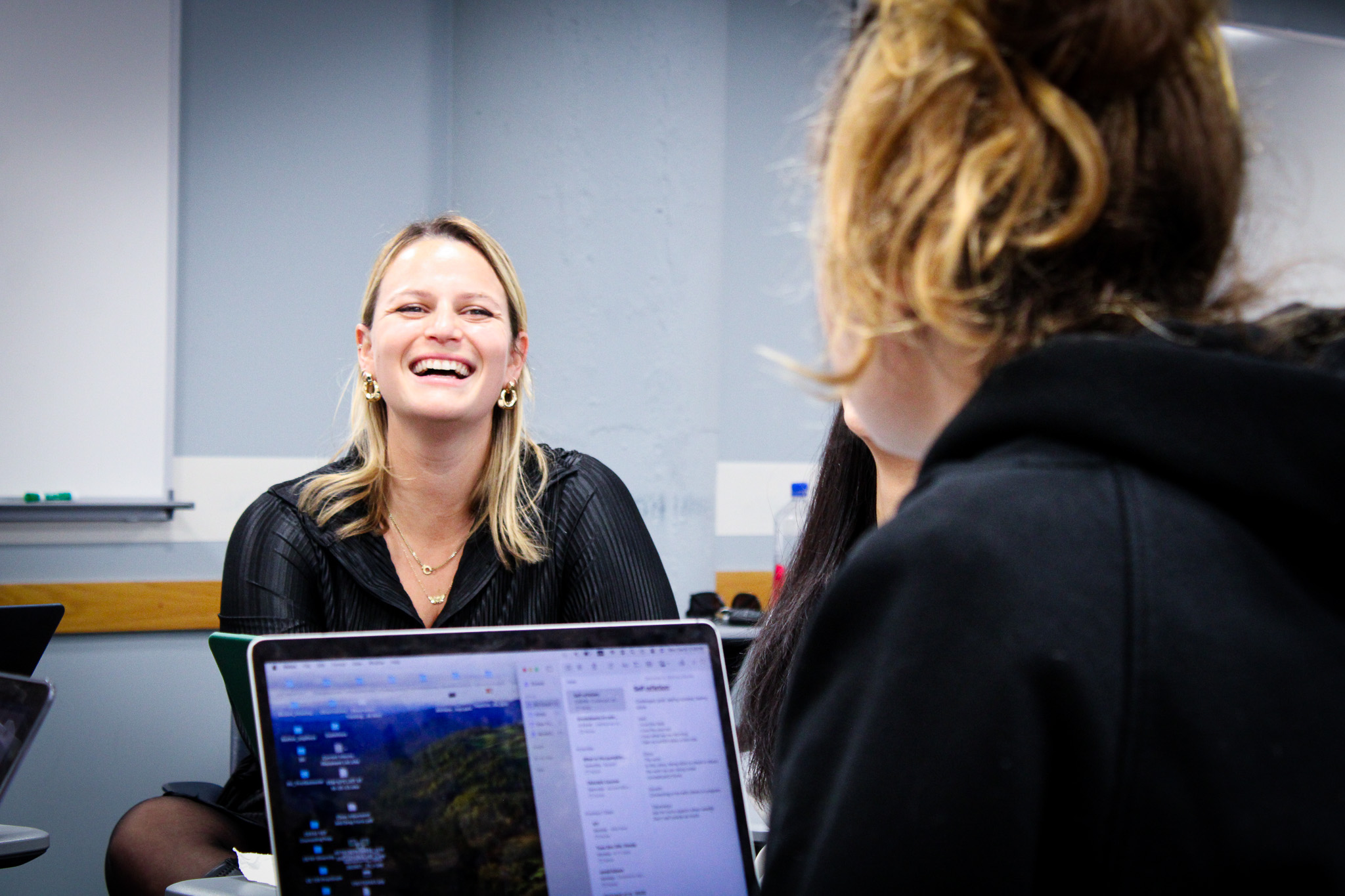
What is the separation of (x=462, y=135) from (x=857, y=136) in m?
2.37

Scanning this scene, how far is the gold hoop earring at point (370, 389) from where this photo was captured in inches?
68.6

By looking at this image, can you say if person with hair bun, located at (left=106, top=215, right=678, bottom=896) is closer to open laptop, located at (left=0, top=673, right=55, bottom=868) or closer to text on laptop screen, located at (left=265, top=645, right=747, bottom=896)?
open laptop, located at (left=0, top=673, right=55, bottom=868)

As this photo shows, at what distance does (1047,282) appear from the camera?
47 centimetres

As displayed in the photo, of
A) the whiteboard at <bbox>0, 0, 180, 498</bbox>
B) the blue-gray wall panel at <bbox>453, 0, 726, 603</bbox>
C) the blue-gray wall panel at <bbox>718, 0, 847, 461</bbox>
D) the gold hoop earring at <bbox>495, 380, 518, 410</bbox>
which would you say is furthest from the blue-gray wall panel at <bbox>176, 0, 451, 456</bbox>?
the gold hoop earring at <bbox>495, 380, 518, 410</bbox>

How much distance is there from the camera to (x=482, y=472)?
174 centimetres

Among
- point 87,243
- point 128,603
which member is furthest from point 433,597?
point 87,243

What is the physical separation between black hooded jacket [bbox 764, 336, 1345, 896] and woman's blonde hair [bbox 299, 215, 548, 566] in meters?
1.22

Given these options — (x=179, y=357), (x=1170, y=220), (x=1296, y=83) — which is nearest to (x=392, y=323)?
(x=179, y=357)

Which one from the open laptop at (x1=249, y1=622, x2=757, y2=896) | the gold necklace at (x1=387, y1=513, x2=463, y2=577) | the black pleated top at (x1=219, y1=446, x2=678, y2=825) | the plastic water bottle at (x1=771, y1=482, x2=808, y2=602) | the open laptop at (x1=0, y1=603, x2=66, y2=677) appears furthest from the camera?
the plastic water bottle at (x1=771, y1=482, x2=808, y2=602)

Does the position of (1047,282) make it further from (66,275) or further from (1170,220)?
(66,275)

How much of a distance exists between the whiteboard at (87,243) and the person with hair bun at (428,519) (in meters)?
1.00

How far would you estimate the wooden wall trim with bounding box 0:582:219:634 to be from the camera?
7.86 feet

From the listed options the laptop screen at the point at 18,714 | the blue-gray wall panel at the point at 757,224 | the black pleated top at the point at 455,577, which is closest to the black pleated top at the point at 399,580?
the black pleated top at the point at 455,577

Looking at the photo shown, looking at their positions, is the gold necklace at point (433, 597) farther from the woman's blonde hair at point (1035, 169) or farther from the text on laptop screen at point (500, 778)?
the woman's blonde hair at point (1035, 169)
